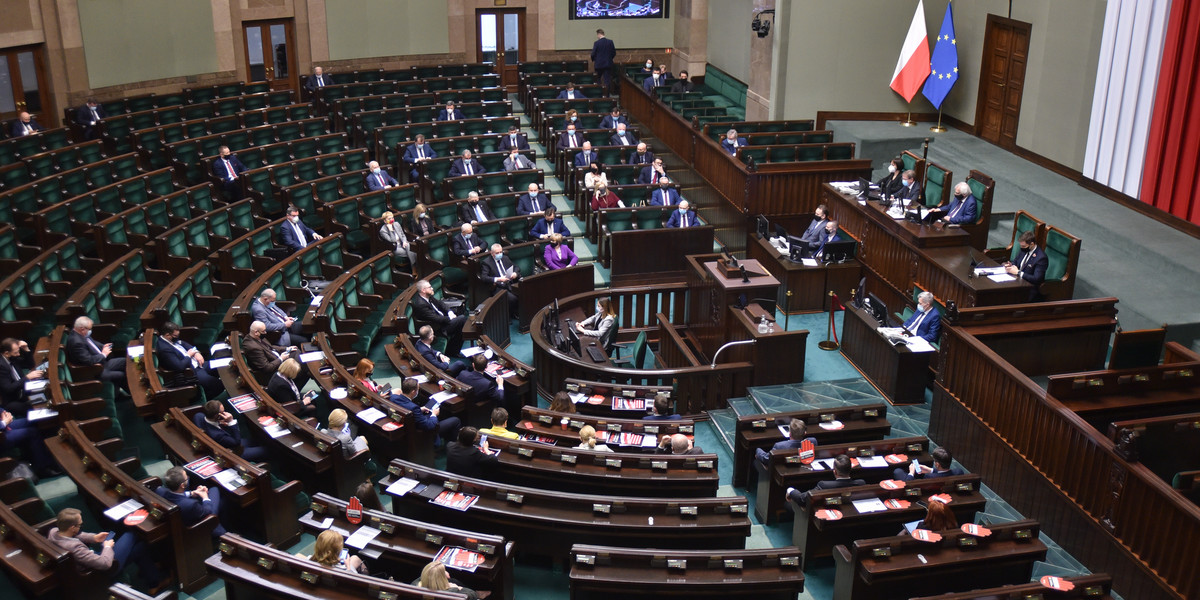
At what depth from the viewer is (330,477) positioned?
7.45 m

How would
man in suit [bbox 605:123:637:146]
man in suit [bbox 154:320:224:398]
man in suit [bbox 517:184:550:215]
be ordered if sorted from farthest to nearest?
man in suit [bbox 605:123:637:146] → man in suit [bbox 517:184:550:215] → man in suit [bbox 154:320:224:398]

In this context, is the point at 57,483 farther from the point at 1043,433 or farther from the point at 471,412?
the point at 1043,433

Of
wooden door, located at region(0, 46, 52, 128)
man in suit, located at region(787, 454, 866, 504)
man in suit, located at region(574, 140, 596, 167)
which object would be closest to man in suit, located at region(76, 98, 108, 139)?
wooden door, located at region(0, 46, 52, 128)

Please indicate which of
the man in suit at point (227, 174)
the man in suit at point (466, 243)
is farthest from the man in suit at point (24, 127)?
the man in suit at point (466, 243)

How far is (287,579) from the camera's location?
5898mm

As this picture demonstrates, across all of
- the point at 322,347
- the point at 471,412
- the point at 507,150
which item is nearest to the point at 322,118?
the point at 507,150

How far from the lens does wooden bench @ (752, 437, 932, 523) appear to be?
24.6 feet

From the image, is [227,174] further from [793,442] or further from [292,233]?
[793,442]

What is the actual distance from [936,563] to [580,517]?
2264 mm

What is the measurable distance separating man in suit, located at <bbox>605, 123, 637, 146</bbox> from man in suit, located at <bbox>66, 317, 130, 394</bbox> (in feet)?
26.5

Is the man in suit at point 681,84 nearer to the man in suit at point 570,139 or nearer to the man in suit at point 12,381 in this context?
the man in suit at point 570,139

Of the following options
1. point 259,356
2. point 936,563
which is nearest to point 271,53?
point 259,356

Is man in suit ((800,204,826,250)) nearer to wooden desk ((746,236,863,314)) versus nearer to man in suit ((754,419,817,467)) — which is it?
wooden desk ((746,236,863,314))

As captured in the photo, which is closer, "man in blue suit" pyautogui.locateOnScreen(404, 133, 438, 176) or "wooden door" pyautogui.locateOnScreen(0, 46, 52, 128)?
"man in blue suit" pyautogui.locateOnScreen(404, 133, 438, 176)
